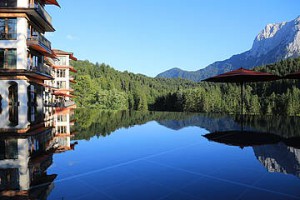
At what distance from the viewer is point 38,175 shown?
13.2 ft

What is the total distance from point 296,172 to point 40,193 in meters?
4.17

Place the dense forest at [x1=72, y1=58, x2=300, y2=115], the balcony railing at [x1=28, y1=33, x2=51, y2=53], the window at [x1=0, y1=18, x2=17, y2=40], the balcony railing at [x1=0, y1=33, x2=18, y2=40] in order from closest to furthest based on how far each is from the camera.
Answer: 1. the window at [x1=0, y1=18, x2=17, y2=40]
2. the balcony railing at [x1=0, y1=33, x2=18, y2=40]
3. the balcony railing at [x1=28, y1=33, x2=51, y2=53]
4. the dense forest at [x1=72, y1=58, x2=300, y2=115]

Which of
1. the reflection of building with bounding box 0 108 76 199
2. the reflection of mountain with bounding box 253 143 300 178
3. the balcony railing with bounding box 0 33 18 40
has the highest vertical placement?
the balcony railing with bounding box 0 33 18 40

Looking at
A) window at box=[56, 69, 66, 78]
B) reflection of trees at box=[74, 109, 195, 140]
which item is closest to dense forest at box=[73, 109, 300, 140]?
reflection of trees at box=[74, 109, 195, 140]

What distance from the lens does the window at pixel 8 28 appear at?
42.5ft

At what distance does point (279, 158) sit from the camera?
5.20m

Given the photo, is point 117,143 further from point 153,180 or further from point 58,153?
point 153,180

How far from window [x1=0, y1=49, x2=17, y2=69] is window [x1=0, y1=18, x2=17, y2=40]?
712mm

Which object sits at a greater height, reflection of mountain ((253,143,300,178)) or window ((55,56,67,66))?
window ((55,56,67,66))

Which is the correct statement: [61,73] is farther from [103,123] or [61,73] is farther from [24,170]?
[24,170]

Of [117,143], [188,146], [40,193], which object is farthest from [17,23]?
[40,193]

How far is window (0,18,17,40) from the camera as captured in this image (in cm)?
1296

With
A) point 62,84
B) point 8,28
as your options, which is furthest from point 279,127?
point 62,84

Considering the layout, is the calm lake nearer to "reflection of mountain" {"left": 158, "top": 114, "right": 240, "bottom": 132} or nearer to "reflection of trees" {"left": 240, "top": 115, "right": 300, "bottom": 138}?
"reflection of trees" {"left": 240, "top": 115, "right": 300, "bottom": 138}
